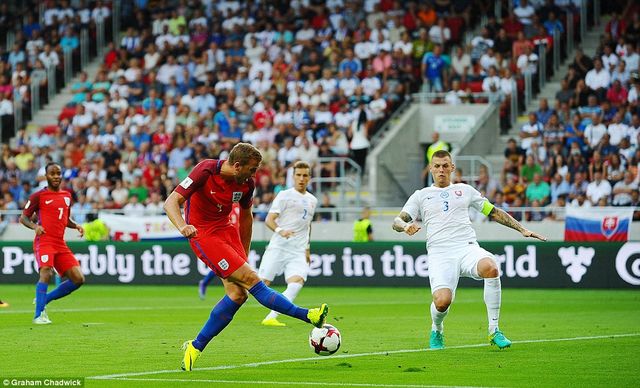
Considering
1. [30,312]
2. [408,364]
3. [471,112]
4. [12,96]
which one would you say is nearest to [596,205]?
[471,112]

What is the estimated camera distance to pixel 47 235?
61.3ft

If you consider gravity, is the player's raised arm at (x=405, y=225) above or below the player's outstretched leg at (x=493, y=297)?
above

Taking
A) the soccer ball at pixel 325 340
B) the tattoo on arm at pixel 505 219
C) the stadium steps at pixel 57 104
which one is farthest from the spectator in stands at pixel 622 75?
the soccer ball at pixel 325 340

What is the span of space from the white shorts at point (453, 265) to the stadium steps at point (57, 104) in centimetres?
2814

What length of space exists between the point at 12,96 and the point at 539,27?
16970 millimetres

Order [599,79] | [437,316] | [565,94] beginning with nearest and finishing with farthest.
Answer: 1. [437,316]
2. [599,79]
3. [565,94]

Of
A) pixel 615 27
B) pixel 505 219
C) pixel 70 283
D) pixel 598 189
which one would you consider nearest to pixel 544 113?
pixel 615 27

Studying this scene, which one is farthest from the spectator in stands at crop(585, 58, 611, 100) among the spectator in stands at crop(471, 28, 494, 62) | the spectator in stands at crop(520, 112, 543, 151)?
the spectator in stands at crop(471, 28, 494, 62)

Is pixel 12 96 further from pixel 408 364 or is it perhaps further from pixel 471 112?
pixel 408 364

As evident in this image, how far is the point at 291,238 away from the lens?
18.7 metres

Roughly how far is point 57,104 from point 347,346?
1127 inches

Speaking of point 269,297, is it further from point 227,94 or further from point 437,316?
point 227,94

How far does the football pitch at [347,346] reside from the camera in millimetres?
11016

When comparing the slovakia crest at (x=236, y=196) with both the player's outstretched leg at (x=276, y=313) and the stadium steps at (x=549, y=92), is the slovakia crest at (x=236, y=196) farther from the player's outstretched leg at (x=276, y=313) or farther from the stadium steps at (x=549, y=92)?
the stadium steps at (x=549, y=92)
